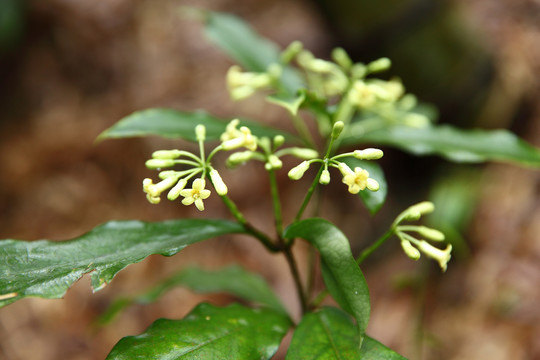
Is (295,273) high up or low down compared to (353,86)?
down

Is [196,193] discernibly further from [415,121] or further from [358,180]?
[415,121]

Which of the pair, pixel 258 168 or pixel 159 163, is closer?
pixel 159 163

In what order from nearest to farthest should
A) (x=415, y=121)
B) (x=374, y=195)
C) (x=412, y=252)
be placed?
(x=412, y=252) → (x=374, y=195) → (x=415, y=121)

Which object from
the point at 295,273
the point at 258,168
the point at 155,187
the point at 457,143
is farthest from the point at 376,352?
the point at 258,168

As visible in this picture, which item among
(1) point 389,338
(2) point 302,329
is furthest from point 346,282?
(1) point 389,338

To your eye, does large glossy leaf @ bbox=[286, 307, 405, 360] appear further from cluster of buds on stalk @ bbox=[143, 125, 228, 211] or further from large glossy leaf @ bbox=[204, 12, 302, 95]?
large glossy leaf @ bbox=[204, 12, 302, 95]

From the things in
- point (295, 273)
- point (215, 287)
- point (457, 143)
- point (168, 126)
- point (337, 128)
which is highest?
point (337, 128)

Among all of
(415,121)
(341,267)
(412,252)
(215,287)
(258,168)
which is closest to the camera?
(341,267)

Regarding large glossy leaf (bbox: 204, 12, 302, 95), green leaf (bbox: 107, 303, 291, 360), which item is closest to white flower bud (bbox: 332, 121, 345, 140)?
green leaf (bbox: 107, 303, 291, 360)
